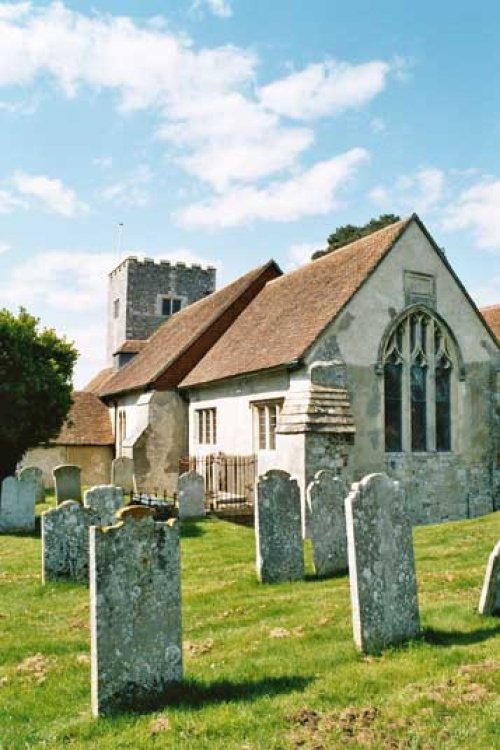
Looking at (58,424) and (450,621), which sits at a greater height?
(58,424)

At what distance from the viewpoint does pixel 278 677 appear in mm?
5879

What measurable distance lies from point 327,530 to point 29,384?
1246 cm

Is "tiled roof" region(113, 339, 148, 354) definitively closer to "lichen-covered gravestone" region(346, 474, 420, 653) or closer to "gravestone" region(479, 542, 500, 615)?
"lichen-covered gravestone" region(346, 474, 420, 653)

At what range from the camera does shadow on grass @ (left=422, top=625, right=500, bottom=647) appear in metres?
6.53

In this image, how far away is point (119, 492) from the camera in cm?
1226

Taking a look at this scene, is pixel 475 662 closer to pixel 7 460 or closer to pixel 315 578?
pixel 315 578

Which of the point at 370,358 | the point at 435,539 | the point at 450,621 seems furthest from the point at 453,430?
the point at 450,621

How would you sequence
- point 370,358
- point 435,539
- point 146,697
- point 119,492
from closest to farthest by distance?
point 146,697 → point 119,492 → point 435,539 → point 370,358

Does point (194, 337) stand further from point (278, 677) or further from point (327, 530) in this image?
point (278, 677)

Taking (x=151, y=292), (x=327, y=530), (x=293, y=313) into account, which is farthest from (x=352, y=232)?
(x=327, y=530)

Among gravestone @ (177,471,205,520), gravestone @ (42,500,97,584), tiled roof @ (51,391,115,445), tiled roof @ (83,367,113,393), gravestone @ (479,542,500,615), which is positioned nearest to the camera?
gravestone @ (479,542,500,615)

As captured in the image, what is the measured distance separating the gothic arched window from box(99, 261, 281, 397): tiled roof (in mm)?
8400

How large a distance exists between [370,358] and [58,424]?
33.9 feet

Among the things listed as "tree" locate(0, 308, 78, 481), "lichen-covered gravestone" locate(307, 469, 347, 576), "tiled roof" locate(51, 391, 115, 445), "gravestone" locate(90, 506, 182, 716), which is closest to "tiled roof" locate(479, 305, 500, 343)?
"tree" locate(0, 308, 78, 481)
